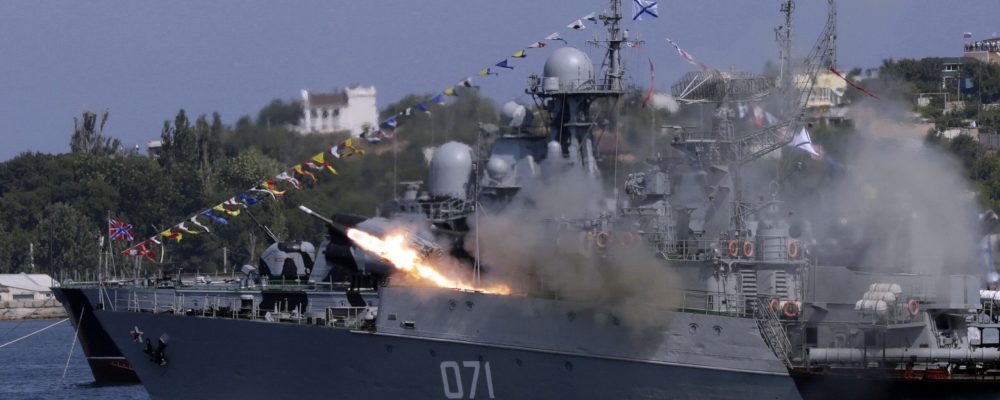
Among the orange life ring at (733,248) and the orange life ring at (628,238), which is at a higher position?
the orange life ring at (628,238)

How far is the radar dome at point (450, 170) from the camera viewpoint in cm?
4569

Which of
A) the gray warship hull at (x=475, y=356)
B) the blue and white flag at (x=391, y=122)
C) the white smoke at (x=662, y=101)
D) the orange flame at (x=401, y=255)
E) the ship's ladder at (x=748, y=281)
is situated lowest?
the gray warship hull at (x=475, y=356)

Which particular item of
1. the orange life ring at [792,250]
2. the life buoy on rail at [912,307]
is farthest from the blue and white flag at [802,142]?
the life buoy on rail at [912,307]

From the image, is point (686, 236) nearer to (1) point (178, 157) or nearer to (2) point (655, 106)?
(2) point (655, 106)

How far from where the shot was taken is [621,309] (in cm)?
3359

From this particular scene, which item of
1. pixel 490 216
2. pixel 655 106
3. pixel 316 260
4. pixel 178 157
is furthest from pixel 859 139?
pixel 178 157

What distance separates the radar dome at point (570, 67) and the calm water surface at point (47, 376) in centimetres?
1642

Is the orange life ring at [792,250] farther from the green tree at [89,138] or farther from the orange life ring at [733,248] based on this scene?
the green tree at [89,138]

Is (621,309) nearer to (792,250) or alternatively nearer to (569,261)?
(569,261)

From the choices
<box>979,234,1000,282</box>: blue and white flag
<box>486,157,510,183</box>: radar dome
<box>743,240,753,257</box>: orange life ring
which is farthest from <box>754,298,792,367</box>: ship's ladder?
<box>486,157,510,183</box>: radar dome

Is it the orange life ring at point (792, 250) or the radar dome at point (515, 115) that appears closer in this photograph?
the orange life ring at point (792, 250)

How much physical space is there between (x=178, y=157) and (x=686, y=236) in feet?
177

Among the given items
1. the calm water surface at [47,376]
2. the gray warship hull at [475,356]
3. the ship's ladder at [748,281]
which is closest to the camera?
the gray warship hull at [475,356]

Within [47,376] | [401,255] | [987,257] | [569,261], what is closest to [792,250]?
[569,261]
